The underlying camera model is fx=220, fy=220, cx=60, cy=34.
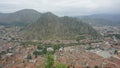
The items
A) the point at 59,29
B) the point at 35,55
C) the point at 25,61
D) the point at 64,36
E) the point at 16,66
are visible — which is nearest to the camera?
the point at 16,66

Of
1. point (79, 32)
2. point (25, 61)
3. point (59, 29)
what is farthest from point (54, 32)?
point (25, 61)

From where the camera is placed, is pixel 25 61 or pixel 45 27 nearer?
pixel 25 61

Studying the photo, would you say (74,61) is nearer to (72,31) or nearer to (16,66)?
(16,66)

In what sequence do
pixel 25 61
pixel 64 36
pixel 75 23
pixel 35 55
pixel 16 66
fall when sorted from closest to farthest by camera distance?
pixel 16 66 < pixel 25 61 < pixel 35 55 < pixel 64 36 < pixel 75 23

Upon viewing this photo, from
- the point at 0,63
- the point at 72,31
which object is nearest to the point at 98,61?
the point at 0,63

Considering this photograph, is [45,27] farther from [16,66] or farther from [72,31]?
[16,66]

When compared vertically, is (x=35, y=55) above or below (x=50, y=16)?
below
